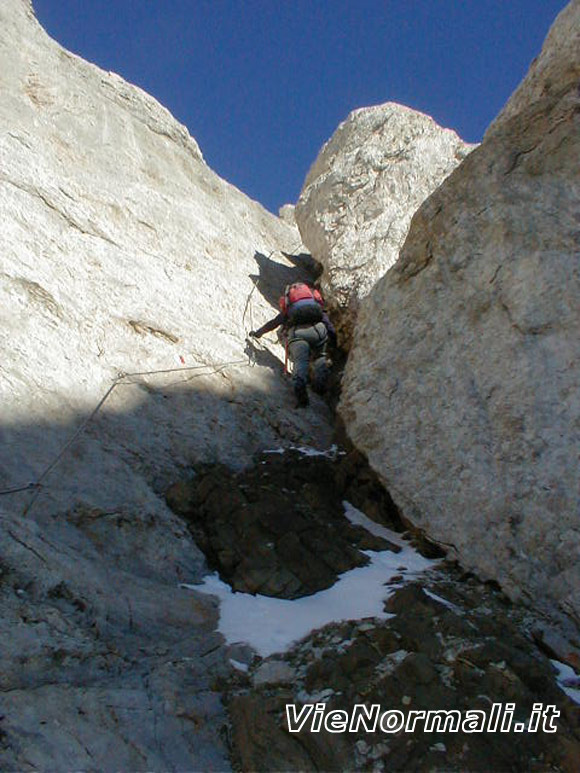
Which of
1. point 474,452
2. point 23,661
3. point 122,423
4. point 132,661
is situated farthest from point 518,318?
point 23,661

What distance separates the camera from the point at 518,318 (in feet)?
21.7

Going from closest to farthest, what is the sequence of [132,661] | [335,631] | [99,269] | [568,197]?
[132,661]
[335,631]
[568,197]
[99,269]

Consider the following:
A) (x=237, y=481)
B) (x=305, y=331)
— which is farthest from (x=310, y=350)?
(x=237, y=481)

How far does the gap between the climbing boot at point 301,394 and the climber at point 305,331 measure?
17 centimetres

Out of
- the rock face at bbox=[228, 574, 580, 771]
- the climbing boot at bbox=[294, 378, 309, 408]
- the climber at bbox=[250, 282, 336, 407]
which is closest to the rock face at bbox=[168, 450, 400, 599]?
the rock face at bbox=[228, 574, 580, 771]

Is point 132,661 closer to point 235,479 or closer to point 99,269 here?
point 235,479

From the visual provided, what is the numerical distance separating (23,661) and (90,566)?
47.6 inches

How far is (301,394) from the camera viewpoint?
Answer: 8.94m

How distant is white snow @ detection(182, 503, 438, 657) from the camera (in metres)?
5.17

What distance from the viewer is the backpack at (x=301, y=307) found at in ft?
31.2

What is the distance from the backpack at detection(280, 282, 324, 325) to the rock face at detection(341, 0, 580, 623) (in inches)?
55.4

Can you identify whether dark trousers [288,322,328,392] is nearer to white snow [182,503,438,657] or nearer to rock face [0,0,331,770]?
rock face [0,0,331,770]

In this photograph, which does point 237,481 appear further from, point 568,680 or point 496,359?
point 568,680

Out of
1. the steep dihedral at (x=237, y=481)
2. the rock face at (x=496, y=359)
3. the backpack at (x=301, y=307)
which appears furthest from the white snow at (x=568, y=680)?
the backpack at (x=301, y=307)
